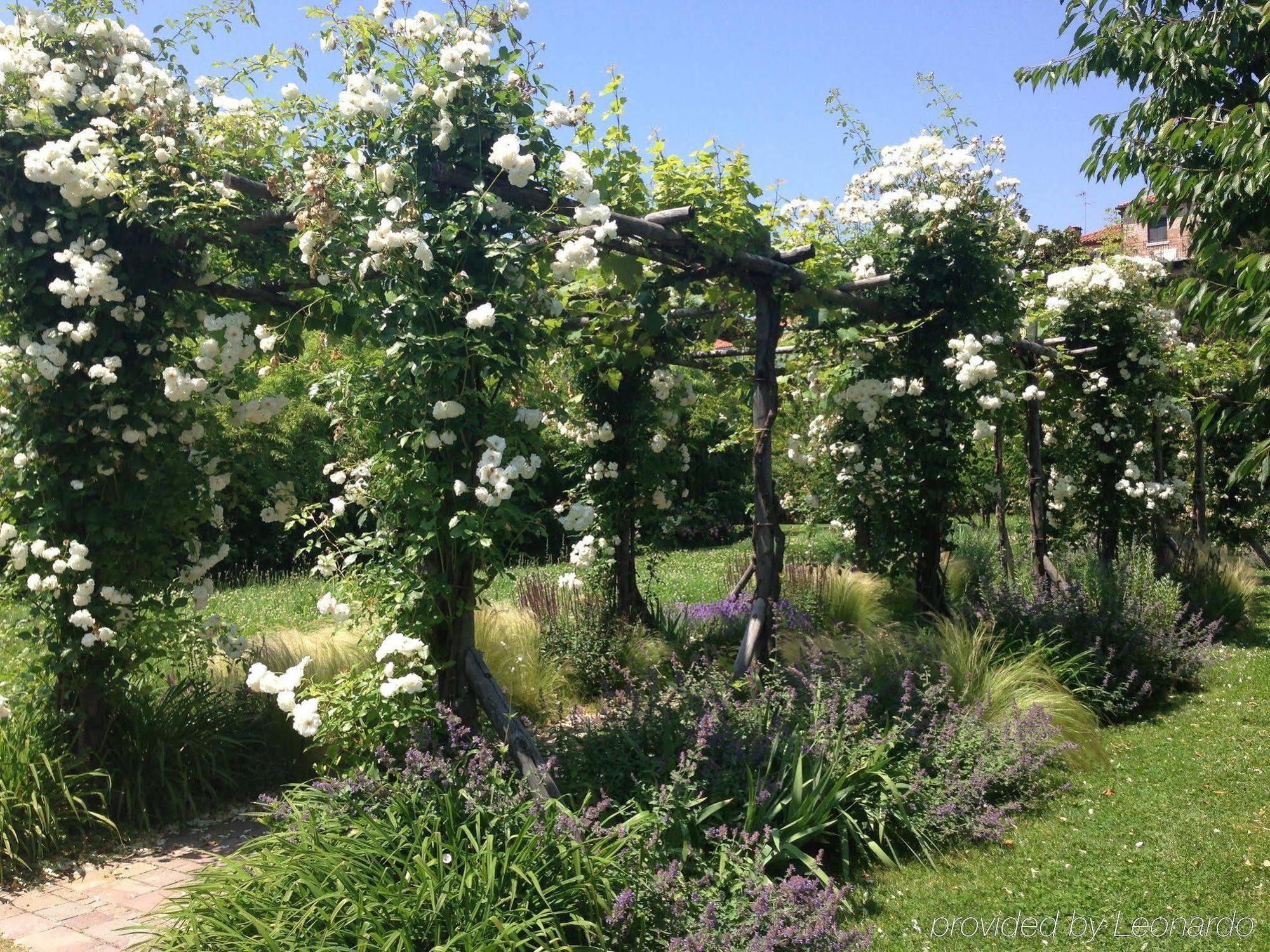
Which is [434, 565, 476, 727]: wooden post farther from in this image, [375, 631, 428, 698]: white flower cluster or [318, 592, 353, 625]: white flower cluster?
[318, 592, 353, 625]: white flower cluster

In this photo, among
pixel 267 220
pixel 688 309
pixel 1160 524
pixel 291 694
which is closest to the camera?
pixel 291 694

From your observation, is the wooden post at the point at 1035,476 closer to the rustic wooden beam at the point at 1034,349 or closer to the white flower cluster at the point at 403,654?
the rustic wooden beam at the point at 1034,349

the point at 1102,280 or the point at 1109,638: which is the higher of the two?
the point at 1102,280

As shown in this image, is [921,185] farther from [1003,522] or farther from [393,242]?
[393,242]

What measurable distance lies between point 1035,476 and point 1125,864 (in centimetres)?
471

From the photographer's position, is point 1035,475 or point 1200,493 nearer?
point 1035,475

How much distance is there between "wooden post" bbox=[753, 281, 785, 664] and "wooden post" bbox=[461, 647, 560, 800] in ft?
6.23

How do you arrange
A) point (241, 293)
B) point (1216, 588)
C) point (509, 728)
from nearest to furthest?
point (509, 728) < point (241, 293) < point (1216, 588)

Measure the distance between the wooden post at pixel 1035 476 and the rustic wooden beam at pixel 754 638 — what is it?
3139mm

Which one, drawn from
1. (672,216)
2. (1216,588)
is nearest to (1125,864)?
(672,216)

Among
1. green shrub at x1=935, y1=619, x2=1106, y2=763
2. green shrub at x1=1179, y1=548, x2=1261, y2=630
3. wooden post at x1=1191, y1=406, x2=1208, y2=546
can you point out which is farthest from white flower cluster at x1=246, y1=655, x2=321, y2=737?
wooden post at x1=1191, y1=406, x2=1208, y2=546

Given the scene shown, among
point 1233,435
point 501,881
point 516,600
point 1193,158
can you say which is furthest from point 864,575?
point 1233,435

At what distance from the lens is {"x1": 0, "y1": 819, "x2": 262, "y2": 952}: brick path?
3.10 metres

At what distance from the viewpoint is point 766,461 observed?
17.1 feet
